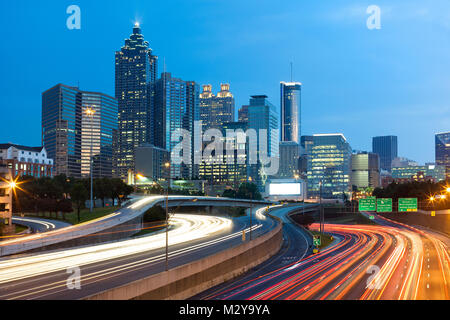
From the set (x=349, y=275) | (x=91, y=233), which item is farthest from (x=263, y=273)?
(x=91, y=233)

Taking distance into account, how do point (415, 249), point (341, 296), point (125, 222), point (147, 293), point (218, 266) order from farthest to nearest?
1. point (125, 222)
2. point (415, 249)
3. point (218, 266)
4. point (341, 296)
5. point (147, 293)

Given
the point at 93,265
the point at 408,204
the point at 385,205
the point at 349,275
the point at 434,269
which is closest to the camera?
the point at 93,265

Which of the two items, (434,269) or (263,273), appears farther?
(263,273)

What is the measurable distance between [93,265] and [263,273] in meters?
19.6

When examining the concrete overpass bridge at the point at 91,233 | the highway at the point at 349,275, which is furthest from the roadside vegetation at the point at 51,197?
the highway at the point at 349,275

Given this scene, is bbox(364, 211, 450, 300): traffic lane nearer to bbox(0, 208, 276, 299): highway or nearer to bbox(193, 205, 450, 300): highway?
bbox(193, 205, 450, 300): highway

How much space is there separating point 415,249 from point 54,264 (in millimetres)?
54593

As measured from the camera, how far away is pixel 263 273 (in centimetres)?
5206

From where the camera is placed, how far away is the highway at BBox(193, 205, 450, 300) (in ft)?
125

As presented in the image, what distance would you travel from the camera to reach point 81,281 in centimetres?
3309

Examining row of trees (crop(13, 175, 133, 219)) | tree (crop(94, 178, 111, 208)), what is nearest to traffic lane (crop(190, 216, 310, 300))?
row of trees (crop(13, 175, 133, 219))

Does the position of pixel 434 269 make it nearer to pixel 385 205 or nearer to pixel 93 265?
pixel 93 265
